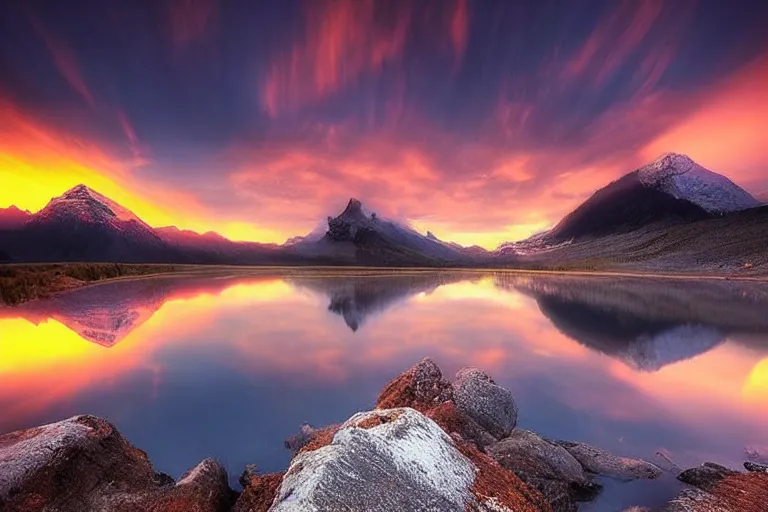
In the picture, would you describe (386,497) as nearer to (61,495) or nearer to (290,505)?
(290,505)

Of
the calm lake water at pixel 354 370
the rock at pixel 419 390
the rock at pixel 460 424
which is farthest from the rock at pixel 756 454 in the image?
the rock at pixel 419 390

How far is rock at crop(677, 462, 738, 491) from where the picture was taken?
8.44 metres

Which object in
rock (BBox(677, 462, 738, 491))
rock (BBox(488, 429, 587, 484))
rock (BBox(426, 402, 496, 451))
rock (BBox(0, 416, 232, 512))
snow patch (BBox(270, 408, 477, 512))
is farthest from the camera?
rock (BBox(426, 402, 496, 451))

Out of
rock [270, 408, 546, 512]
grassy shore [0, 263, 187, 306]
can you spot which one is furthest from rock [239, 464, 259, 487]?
grassy shore [0, 263, 187, 306]

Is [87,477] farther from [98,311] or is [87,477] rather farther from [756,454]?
[98,311]

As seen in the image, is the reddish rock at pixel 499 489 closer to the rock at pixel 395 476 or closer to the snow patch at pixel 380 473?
the rock at pixel 395 476

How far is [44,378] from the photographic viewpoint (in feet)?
54.5

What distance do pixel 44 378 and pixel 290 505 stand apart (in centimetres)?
1761

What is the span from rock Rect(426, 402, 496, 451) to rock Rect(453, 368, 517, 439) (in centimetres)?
32

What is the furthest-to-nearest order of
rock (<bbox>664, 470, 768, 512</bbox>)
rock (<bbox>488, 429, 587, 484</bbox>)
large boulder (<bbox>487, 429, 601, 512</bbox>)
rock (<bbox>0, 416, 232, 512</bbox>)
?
1. rock (<bbox>488, 429, 587, 484</bbox>)
2. large boulder (<bbox>487, 429, 601, 512</bbox>)
3. rock (<bbox>664, 470, 768, 512</bbox>)
4. rock (<bbox>0, 416, 232, 512</bbox>)

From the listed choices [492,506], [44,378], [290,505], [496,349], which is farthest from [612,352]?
[44,378]

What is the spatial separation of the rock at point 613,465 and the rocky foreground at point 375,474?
0.03 meters

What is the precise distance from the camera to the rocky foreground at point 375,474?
192 inches

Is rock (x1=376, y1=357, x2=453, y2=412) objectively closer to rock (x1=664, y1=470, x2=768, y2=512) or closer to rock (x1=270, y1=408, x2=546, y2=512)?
rock (x1=270, y1=408, x2=546, y2=512)
